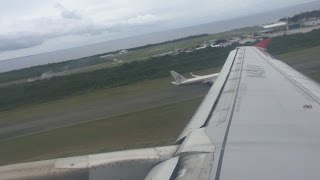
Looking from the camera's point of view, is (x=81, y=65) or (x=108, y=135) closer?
(x=108, y=135)

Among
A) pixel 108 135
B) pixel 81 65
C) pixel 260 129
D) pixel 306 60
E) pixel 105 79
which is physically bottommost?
pixel 81 65

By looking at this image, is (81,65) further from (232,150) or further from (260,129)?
(232,150)

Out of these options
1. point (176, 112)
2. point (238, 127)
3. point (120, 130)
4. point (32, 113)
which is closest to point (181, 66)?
point (32, 113)

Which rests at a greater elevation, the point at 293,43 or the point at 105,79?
the point at 293,43

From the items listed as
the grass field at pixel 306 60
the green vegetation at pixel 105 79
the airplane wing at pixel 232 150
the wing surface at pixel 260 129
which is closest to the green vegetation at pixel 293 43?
the grass field at pixel 306 60

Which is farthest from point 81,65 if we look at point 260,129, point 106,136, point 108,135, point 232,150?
point 232,150

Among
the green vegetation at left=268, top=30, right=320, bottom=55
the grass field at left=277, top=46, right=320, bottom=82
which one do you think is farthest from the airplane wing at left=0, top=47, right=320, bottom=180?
the green vegetation at left=268, top=30, right=320, bottom=55

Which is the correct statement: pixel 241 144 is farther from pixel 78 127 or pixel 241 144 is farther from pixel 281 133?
pixel 78 127

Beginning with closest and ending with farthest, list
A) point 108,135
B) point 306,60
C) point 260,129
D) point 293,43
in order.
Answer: point 260,129
point 108,135
point 306,60
point 293,43
